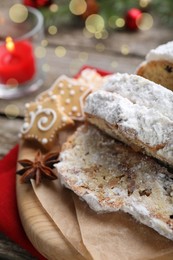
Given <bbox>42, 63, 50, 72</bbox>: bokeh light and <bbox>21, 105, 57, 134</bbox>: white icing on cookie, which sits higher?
<bbox>42, 63, 50, 72</bbox>: bokeh light

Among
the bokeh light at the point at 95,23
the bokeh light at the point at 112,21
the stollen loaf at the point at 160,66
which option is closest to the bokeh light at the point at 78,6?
the bokeh light at the point at 95,23

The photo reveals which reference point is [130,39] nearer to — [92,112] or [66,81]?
[66,81]

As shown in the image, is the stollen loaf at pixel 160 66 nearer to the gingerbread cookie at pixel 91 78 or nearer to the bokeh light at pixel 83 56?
the gingerbread cookie at pixel 91 78

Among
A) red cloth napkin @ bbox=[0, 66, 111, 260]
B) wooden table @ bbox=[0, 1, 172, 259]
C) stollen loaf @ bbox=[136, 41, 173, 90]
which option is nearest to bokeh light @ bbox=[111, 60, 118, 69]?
wooden table @ bbox=[0, 1, 172, 259]

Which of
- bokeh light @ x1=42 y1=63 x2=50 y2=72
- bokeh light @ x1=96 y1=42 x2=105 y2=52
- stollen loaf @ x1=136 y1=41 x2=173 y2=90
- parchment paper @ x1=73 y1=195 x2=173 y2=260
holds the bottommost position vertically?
parchment paper @ x1=73 y1=195 x2=173 y2=260

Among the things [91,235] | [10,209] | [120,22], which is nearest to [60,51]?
[120,22]

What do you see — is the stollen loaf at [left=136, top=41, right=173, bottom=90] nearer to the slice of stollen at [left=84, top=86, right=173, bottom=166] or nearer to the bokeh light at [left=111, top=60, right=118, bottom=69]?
the slice of stollen at [left=84, top=86, right=173, bottom=166]

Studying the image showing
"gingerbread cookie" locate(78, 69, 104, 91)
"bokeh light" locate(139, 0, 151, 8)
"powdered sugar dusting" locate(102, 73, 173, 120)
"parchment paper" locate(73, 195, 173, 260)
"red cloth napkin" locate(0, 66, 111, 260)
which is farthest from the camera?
"bokeh light" locate(139, 0, 151, 8)

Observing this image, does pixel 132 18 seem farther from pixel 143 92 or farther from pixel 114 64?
pixel 143 92
